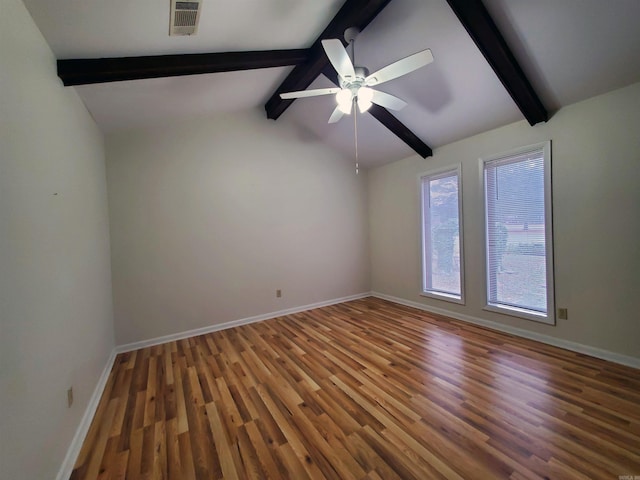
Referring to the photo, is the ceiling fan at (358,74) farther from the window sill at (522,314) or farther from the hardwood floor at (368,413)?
the window sill at (522,314)

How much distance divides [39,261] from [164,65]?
1765mm

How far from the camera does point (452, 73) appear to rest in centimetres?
270

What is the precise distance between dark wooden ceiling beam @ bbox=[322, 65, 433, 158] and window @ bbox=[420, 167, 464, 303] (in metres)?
0.38

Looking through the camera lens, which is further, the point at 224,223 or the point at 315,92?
the point at 224,223

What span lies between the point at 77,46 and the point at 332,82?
2.35 metres

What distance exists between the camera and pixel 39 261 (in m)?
1.40

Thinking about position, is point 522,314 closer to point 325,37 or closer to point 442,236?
point 442,236

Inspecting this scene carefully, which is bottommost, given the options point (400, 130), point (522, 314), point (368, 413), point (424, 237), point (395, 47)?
point (368, 413)

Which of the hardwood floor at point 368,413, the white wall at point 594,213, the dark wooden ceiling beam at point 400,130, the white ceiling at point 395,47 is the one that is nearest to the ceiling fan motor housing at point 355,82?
the white ceiling at point 395,47

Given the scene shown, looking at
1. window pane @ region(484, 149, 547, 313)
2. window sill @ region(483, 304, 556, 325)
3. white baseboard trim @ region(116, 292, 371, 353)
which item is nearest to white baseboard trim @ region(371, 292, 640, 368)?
window sill @ region(483, 304, 556, 325)

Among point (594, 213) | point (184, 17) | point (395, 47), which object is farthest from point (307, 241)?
point (594, 213)

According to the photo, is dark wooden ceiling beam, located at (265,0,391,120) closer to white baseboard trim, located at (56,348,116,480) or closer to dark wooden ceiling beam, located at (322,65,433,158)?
dark wooden ceiling beam, located at (322,65,433,158)

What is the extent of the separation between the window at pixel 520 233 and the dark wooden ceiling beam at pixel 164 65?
273 cm

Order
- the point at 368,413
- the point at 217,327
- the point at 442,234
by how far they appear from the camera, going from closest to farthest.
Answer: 1. the point at 368,413
2. the point at 217,327
3. the point at 442,234
